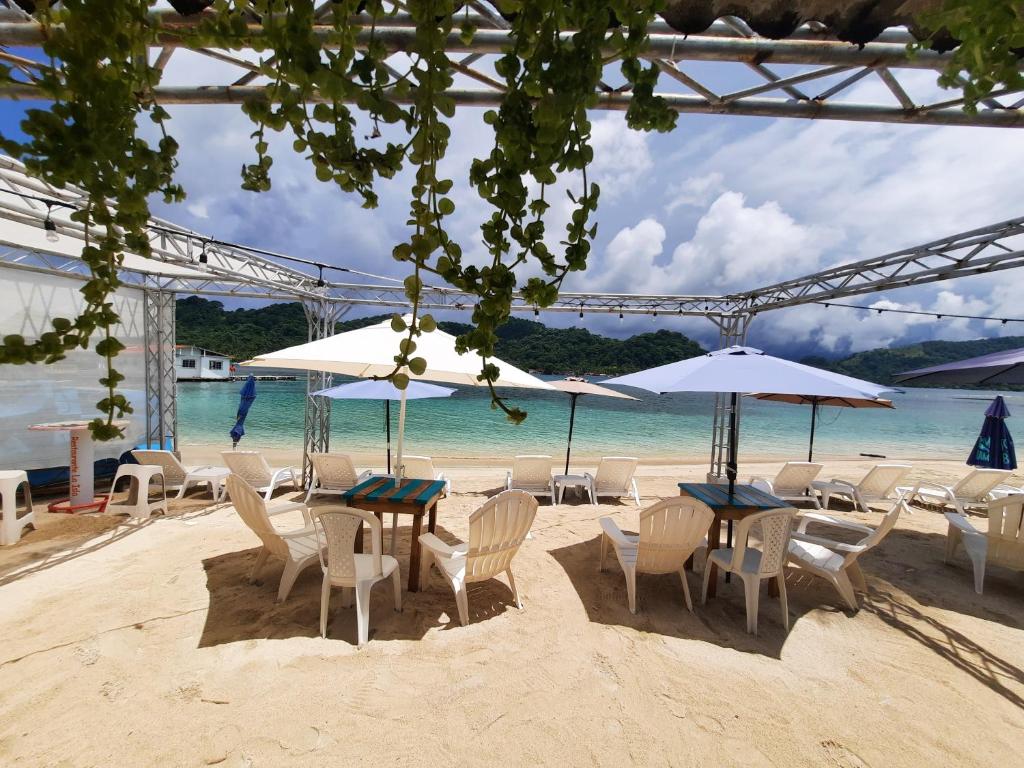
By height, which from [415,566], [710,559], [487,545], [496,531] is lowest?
[415,566]

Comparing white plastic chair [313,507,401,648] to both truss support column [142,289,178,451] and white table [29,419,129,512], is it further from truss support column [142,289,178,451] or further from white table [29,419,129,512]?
truss support column [142,289,178,451]

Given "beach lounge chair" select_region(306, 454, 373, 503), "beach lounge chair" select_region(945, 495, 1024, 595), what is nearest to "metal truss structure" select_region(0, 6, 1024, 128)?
"beach lounge chair" select_region(945, 495, 1024, 595)

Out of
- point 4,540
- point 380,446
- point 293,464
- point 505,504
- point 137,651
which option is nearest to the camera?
point 137,651

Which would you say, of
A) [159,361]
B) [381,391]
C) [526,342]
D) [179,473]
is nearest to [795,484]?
[381,391]

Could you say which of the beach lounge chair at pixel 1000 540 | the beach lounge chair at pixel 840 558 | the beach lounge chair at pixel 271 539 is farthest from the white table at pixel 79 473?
the beach lounge chair at pixel 1000 540

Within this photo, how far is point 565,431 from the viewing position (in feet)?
76.9

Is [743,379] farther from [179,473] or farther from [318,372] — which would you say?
[179,473]

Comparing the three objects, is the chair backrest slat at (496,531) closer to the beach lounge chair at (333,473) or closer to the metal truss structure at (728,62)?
the metal truss structure at (728,62)

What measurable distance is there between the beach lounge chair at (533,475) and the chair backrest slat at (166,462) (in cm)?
505

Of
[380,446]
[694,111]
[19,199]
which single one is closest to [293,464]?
[380,446]

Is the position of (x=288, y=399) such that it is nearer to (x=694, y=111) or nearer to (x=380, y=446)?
(x=380, y=446)

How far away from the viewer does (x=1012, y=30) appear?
1.81 ft

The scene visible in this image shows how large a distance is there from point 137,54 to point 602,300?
972 cm

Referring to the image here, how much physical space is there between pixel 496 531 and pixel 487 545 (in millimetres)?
125
